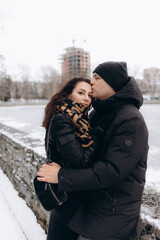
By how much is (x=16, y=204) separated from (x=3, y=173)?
160cm

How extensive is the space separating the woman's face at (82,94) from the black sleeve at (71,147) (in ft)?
1.20

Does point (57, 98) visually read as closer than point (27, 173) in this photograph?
Yes

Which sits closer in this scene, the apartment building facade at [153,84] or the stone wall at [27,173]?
the stone wall at [27,173]

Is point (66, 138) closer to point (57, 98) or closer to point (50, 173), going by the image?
point (50, 173)

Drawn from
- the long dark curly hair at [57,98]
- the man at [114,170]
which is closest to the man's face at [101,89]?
the man at [114,170]

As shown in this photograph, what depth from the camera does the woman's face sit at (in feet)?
5.42

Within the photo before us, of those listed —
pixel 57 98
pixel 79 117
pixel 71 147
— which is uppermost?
pixel 57 98

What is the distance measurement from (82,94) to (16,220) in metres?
2.37

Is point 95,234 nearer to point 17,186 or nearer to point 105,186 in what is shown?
point 105,186

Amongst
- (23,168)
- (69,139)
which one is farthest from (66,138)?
(23,168)

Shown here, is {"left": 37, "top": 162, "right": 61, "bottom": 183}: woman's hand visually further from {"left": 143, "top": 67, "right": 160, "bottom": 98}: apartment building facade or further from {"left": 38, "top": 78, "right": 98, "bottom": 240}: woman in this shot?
{"left": 143, "top": 67, "right": 160, "bottom": 98}: apartment building facade

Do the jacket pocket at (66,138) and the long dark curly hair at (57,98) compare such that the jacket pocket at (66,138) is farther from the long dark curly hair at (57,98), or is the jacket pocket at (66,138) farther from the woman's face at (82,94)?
the woman's face at (82,94)

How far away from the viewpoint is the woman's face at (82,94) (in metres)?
1.65

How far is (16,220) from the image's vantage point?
9.68ft
